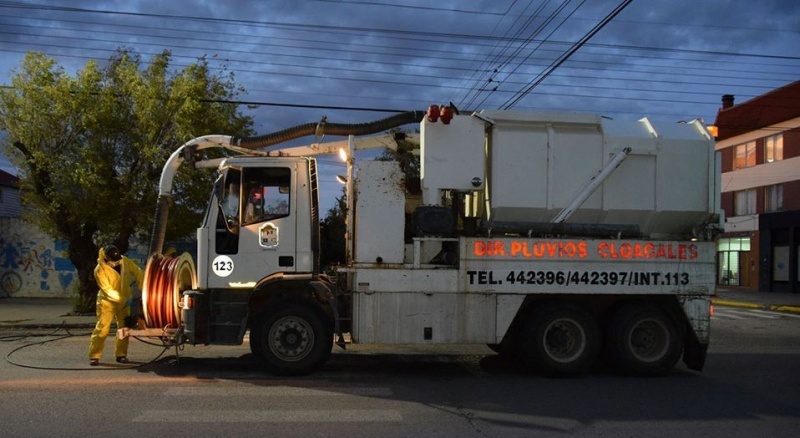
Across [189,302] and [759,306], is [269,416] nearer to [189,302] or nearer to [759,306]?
[189,302]

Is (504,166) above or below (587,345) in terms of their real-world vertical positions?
above

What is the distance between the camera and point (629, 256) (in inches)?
352

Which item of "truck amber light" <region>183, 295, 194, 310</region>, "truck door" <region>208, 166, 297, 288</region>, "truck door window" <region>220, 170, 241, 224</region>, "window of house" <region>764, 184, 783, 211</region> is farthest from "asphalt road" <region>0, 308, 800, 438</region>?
"window of house" <region>764, 184, 783, 211</region>

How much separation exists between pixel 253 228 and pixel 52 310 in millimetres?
10881

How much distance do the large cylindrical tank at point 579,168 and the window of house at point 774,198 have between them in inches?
1038

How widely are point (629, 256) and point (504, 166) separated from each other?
6.86 feet

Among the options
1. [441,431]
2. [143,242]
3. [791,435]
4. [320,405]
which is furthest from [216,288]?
[143,242]

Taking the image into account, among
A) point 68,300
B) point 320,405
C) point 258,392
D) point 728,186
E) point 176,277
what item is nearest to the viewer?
point 320,405

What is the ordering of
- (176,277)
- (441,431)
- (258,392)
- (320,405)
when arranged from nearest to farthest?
(441,431), (320,405), (258,392), (176,277)

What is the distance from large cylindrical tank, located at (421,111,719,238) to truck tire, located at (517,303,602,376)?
125 centimetres

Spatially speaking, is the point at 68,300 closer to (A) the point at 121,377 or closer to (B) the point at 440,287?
(A) the point at 121,377

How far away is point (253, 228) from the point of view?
8734mm

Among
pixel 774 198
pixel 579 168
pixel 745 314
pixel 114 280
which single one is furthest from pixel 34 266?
pixel 774 198

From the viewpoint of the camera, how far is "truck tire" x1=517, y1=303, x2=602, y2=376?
28.9ft
